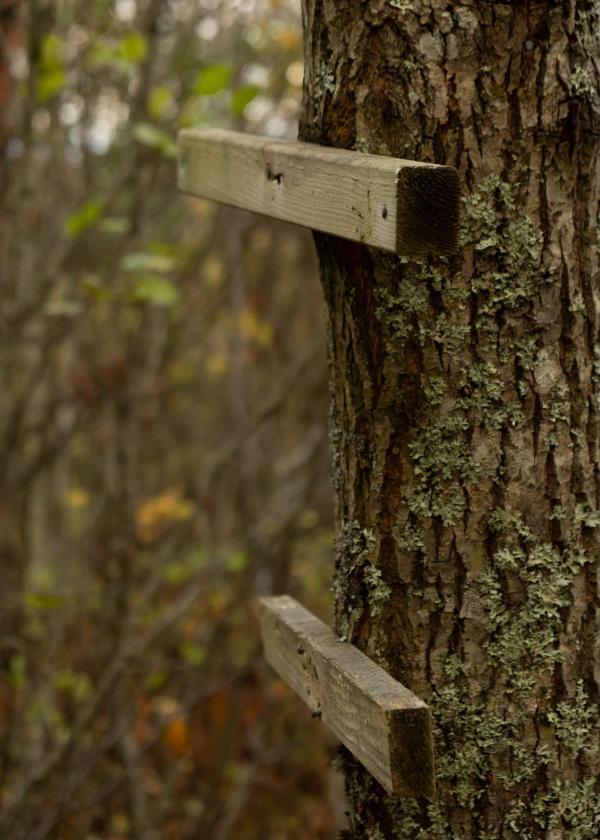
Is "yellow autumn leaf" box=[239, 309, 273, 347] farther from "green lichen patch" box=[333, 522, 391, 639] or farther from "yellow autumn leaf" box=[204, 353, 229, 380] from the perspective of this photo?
"green lichen patch" box=[333, 522, 391, 639]

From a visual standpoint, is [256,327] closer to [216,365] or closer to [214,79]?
[216,365]

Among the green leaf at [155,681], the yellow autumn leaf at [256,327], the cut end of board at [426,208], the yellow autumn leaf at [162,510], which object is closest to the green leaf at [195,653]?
the green leaf at [155,681]

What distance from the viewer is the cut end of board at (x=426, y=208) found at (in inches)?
52.9

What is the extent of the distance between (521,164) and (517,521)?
562 millimetres

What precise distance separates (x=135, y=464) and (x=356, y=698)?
309cm

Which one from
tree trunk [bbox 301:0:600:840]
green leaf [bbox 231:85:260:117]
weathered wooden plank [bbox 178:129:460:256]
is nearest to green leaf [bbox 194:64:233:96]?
green leaf [bbox 231:85:260:117]

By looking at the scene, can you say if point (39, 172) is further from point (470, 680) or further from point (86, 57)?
point (470, 680)

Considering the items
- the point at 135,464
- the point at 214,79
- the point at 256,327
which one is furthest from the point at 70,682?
the point at 256,327

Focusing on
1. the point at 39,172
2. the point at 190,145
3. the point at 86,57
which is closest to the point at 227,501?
the point at 39,172

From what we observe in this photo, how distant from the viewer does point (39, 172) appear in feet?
16.3

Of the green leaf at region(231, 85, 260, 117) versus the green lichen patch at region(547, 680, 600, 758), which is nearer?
the green lichen patch at region(547, 680, 600, 758)

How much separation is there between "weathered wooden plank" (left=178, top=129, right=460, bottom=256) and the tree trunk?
104mm

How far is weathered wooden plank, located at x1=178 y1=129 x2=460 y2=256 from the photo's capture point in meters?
1.35

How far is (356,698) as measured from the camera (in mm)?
1515
